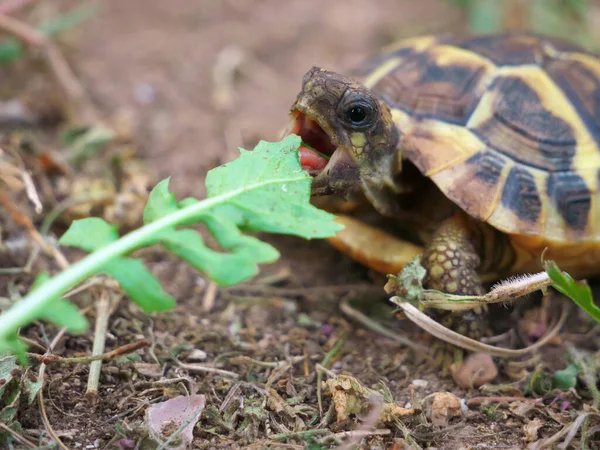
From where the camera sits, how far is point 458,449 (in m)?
1.82

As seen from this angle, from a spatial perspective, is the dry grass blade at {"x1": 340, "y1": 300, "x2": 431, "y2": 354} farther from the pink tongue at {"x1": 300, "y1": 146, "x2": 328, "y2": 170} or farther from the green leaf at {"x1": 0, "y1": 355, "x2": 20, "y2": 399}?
the green leaf at {"x1": 0, "y1": 355, "x2": 20, "y2": 399}

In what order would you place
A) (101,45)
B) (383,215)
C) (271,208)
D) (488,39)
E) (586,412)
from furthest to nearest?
1. (101,45)
2. (488,39)
3. (383,215)
4. (586,412)
5. (271,208)

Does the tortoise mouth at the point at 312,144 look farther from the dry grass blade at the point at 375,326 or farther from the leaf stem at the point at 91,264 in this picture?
the dry grass blade at the point at 375,326

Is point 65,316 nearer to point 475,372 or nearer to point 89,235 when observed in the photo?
point 89,235

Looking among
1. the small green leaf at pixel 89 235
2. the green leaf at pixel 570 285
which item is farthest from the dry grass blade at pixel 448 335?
the small green leaf at pixel 89 235

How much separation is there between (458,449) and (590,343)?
0.96 m

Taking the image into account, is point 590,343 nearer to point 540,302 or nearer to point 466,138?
point 540,302

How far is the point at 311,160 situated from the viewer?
89.7 inches

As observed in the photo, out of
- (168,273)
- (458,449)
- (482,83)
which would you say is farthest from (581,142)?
(168,273)

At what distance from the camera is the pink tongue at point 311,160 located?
2271mm

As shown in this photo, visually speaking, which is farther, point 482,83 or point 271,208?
point 482,83

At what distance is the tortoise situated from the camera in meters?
2.27

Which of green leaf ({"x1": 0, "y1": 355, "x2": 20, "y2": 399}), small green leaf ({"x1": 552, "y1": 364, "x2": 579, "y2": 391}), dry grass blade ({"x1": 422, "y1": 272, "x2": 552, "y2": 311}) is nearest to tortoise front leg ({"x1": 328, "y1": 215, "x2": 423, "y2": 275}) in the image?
dry grass blade ({"x1": 422, "y1": 272, "x2": 552, "y2": 311})

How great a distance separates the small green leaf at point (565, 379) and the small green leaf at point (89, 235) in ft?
→ 5.23
